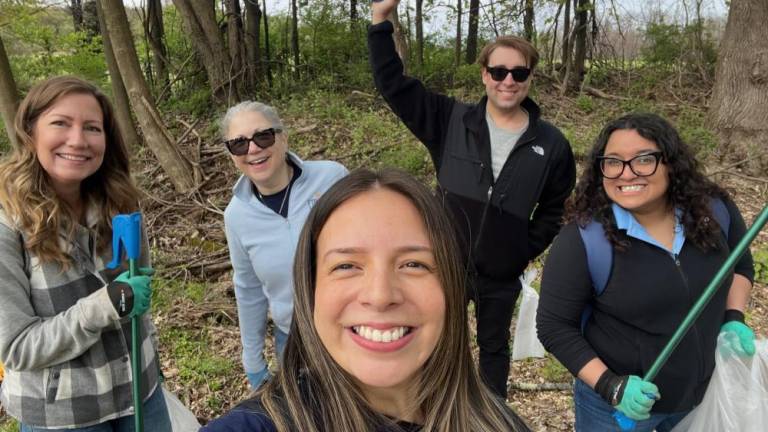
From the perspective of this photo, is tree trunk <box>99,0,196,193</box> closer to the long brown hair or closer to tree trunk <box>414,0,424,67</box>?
tree trunk <box>414,0,424,67</box>

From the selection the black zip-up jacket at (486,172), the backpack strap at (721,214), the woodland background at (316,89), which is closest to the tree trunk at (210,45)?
the woodland background at (316,89)

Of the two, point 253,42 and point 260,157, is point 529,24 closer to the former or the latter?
point 253,42

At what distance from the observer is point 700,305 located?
175cm

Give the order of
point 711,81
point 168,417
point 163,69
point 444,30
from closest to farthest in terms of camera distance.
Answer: point 168,417 → point 711,81 → point 163,69 → point 444,30

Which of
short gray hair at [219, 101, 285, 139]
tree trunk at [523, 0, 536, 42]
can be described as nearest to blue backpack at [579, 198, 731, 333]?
short gray hair at [219, 101, 285, 139]

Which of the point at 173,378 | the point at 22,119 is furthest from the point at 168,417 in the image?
the point at 173,378

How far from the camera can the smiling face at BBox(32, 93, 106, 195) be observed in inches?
76.6

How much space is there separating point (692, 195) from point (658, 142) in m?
0.27

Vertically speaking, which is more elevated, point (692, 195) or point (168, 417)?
point (692, 195)

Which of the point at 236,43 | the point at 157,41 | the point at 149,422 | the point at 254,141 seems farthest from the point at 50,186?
the point at 157,41

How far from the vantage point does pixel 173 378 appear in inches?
157

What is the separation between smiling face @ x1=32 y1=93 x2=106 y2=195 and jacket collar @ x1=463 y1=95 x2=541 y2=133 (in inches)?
77.8

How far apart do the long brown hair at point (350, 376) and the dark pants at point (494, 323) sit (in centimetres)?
171

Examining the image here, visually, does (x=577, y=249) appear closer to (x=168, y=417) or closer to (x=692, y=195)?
(x=692, y=195)
